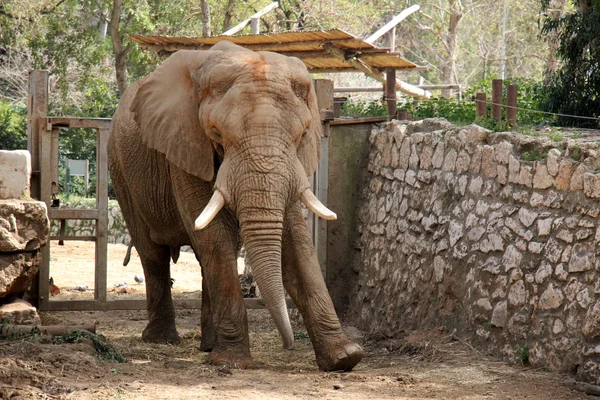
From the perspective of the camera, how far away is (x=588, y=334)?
6395 mm

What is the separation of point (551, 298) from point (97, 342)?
3.24 meters

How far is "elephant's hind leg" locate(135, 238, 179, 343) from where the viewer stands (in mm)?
9383

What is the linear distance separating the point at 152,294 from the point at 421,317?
2567 mm

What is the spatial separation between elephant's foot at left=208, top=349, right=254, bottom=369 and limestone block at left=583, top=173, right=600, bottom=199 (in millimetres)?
2660

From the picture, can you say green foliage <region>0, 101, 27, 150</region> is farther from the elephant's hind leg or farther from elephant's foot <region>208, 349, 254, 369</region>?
elephant's foot <region>208, 349, 254, 369</region>

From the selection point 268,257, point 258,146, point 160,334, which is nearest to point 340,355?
point 268,257

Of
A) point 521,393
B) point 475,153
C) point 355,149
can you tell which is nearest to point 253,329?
point 355,149

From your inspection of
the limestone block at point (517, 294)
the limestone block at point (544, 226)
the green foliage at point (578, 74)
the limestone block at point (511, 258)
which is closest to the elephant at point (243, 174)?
the limestone block at point (517, 294)

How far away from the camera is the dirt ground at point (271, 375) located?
6074 mm

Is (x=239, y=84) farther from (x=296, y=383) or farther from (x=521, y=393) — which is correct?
(x=521, y=393)

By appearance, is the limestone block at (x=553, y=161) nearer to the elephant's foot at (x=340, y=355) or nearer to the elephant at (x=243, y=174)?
the elephant at (x=243, y=174)

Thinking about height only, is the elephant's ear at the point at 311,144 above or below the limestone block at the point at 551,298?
above

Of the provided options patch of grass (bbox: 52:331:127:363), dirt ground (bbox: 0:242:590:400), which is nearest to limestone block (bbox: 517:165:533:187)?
dirt ground (bbox: 0:242:590:400)

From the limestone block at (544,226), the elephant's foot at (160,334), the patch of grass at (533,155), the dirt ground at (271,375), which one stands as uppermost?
the patch of grass at (533,155)
